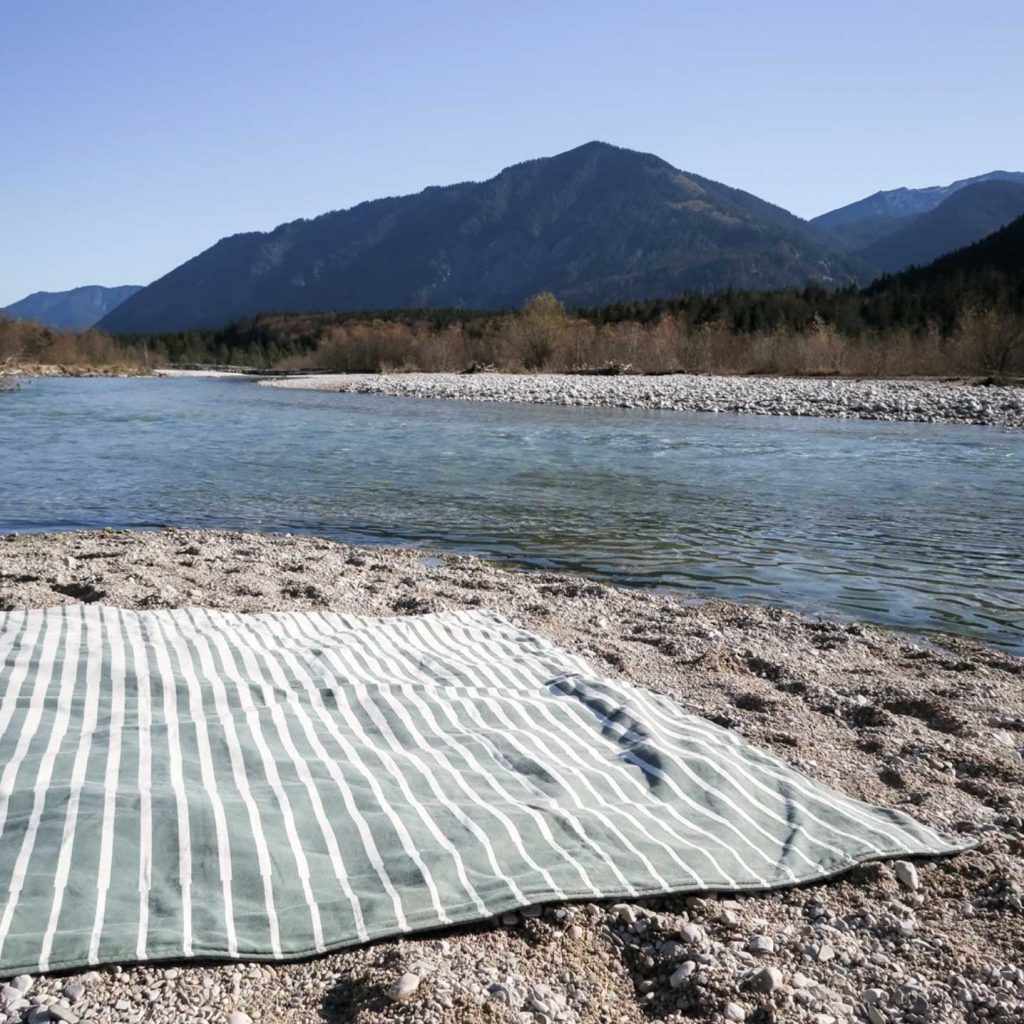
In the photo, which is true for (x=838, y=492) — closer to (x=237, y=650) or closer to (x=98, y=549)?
(x=98, y=549)

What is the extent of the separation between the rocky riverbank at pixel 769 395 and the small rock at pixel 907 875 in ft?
90.6

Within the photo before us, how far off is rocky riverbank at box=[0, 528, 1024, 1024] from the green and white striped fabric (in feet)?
0.38

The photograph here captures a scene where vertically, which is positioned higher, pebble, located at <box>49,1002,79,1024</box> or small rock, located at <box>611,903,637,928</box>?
pebble, located at <box>49,1002,79,1024</box>

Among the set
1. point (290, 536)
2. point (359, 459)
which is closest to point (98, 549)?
point (290, 536)

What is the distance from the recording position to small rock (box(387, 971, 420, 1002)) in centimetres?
271

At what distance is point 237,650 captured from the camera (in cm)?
522

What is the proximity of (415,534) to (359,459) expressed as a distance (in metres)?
8.54

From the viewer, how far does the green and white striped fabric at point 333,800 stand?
3014mm

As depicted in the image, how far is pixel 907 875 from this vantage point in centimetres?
363

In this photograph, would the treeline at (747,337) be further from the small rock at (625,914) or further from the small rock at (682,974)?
the small rock at (682,974)

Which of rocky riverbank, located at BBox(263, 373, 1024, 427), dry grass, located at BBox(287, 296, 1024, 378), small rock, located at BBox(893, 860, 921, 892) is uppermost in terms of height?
dry grass, located at BBox(287, 296, 1024, 378)

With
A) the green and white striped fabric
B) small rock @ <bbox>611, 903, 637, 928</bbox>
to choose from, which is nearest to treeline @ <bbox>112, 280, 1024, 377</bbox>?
the green and white striped fabric

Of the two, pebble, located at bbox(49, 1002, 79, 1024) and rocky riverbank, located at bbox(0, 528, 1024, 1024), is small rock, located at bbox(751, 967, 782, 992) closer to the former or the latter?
rocky riverbank, located at bbox(0, 528, 1024, 1024)

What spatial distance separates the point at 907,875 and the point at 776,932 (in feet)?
2.46
